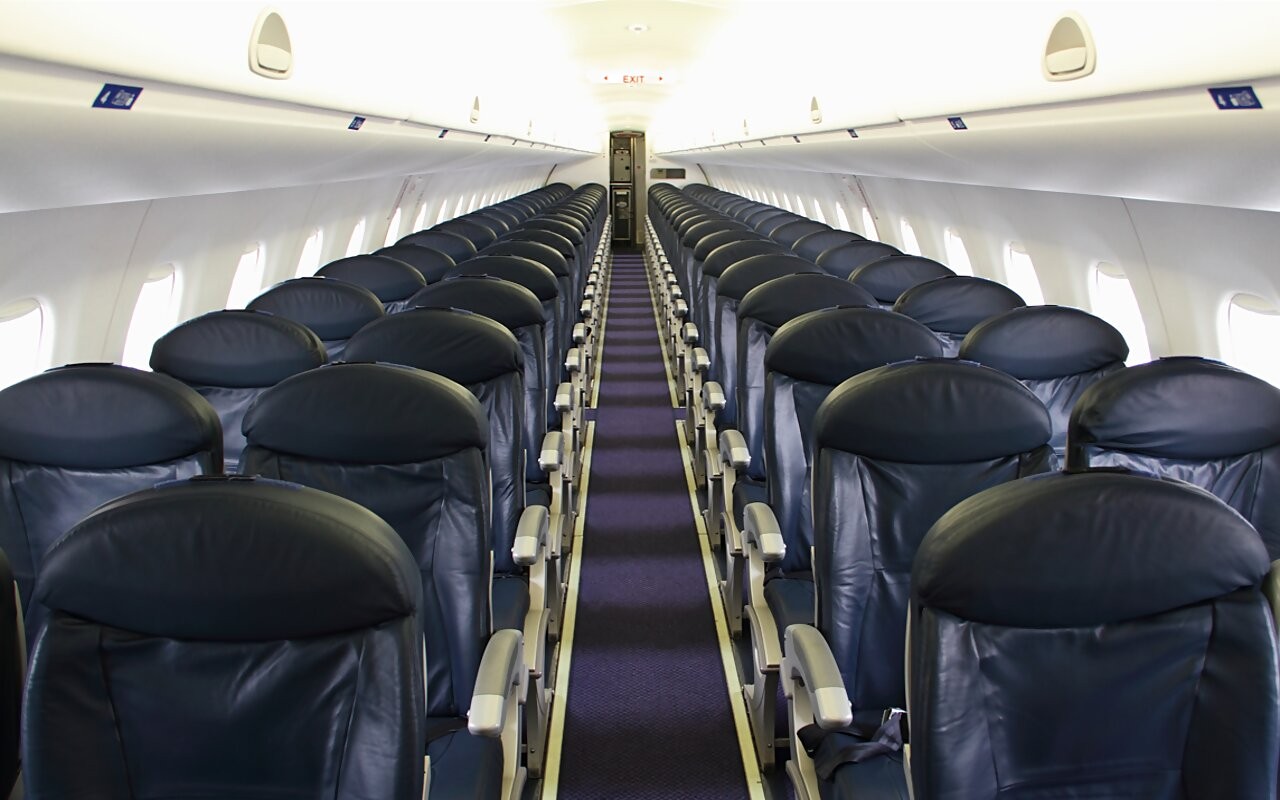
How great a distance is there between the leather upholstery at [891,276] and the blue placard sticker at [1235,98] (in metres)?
4.13

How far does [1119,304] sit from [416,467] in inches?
201

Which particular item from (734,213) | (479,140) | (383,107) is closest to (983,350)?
(383,107)

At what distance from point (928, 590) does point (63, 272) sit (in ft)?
15.5

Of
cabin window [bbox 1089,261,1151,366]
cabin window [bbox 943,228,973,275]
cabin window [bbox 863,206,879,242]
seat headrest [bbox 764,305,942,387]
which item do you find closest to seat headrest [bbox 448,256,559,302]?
seat headrest [bbox 764,305,942,387]

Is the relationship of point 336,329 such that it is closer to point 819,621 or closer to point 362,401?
point 362,401

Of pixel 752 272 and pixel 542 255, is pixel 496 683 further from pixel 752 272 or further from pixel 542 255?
pixel 542 255

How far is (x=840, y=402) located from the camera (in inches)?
116

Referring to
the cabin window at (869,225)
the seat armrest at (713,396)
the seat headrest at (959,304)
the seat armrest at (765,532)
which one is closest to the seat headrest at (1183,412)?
the seat armrest at (765,532)

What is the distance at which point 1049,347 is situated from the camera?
13.8 feet

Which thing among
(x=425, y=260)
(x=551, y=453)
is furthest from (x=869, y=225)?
(x=551, y=453)

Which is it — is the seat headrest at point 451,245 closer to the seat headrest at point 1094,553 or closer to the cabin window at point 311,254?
the cabin window at point 311,254

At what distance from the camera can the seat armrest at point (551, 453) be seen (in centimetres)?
477

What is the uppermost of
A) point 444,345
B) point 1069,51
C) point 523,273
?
point 1069,51

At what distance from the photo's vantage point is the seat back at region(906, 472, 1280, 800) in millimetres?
1882
